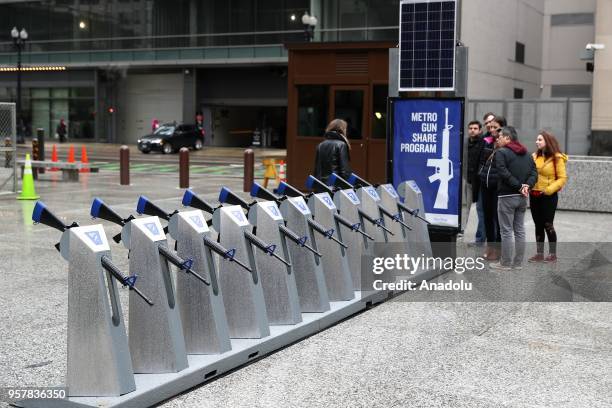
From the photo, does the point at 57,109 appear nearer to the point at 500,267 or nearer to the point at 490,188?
the point at 490,188

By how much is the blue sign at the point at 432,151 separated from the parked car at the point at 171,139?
34367 mm

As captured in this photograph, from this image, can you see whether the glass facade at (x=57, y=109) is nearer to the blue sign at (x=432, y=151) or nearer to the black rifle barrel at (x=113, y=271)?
the blue sign at (x=432, y=151)

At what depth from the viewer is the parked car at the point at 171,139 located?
44000 mm

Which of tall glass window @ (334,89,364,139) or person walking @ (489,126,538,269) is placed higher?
tall glass window @ (334,89,364,139)

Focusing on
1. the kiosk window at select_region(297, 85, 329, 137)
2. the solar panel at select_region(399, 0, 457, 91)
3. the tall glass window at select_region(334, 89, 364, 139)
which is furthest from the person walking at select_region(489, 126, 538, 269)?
the kiosk window at select_region(297, 85, 329, 137)

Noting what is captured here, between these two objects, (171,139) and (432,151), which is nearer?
(432,151)

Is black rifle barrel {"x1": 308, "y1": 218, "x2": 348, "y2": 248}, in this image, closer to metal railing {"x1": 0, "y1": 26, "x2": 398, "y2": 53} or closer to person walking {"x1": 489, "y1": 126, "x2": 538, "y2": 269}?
person walking {"x1": 489, "y1": 126, "x2": 538, "y2": 269}

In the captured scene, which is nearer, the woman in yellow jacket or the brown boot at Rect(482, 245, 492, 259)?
the woman in yellow jacket

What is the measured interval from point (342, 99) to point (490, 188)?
866 centimetres

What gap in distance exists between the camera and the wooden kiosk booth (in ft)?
62.1

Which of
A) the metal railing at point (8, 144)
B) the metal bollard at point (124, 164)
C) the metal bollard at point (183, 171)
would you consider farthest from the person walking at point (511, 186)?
the metal bollard at point (124, 164)

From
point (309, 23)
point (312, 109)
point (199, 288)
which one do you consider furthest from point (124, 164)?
point (309, 23)

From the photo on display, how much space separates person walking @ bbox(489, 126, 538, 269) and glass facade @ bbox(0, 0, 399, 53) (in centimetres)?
3622

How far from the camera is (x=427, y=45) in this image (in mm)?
10734
